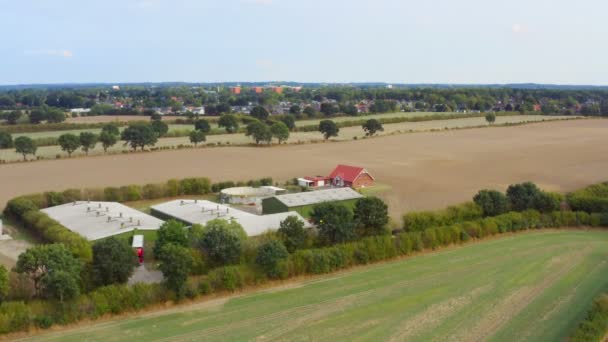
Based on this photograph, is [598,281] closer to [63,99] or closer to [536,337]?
[536,337]

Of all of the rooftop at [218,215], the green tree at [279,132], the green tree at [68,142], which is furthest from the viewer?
the green tree at [279,132]

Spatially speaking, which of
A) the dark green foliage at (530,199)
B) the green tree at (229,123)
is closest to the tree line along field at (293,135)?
the green tree at (229,123)

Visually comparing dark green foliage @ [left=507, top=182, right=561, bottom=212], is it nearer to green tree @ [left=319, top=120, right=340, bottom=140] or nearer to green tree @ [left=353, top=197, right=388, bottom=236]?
green tree @ [left=353, top=197, right=388, bottom=236]

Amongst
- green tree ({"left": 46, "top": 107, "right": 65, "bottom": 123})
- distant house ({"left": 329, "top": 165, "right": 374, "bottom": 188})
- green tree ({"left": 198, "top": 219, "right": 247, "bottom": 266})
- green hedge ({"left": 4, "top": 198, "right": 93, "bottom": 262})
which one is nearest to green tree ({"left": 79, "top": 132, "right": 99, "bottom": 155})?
green hedge ({"left": 4, "top": 198, "right": 93, "bottom": 262})

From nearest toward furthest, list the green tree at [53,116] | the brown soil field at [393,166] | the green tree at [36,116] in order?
the brown soil field at [393,166]
the green tree at [36,116]
the green tree at [53,116]

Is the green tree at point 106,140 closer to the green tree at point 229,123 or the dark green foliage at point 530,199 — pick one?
the green tree at point 229,123

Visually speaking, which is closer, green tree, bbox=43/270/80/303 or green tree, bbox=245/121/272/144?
green tree, bbox=43/270/80/303
